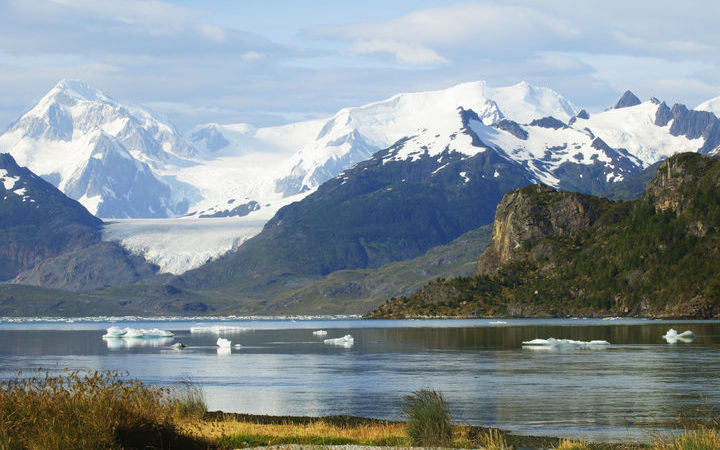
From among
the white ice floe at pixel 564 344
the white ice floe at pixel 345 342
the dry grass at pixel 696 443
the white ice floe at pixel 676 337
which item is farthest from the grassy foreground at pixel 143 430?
the white ice floe at pixel 345 342

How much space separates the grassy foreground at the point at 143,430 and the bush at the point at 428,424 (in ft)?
0.52

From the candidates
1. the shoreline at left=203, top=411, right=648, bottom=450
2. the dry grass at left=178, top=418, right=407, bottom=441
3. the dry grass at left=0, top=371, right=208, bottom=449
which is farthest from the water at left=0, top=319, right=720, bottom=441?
the dry grass at left=0, top=371, right=208, bottom=449

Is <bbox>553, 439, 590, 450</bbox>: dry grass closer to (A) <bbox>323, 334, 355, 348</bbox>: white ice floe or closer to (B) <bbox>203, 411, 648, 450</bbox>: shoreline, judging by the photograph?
(B) <bbox>203, 411, 648, 450</bbox>: shoreline

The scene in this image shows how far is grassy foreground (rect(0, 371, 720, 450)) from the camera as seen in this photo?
125 ft

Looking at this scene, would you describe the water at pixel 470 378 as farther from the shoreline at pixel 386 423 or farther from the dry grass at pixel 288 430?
the dry grass at pixel 288 430

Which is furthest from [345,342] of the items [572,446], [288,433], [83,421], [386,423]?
[83,421]

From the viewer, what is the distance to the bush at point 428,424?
148 feet

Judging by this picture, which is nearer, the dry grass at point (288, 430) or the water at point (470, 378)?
the dry grass at point (288, 430)

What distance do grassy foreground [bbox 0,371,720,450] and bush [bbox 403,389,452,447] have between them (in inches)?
6.3

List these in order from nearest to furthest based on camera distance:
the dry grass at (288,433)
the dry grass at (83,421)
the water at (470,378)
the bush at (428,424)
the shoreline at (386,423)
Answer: the dry grass at (83,421) < the bush at (428,424) < the dry grass at (288,433) < the shoreline at (386,423) < the water at (470,378)

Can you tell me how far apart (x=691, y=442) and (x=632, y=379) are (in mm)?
48096

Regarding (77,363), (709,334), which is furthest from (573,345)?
(77,363)

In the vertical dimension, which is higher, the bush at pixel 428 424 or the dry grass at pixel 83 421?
the dry grass at pixel 83 421

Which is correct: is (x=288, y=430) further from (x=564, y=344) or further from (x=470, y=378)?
(x=564, y=344)
